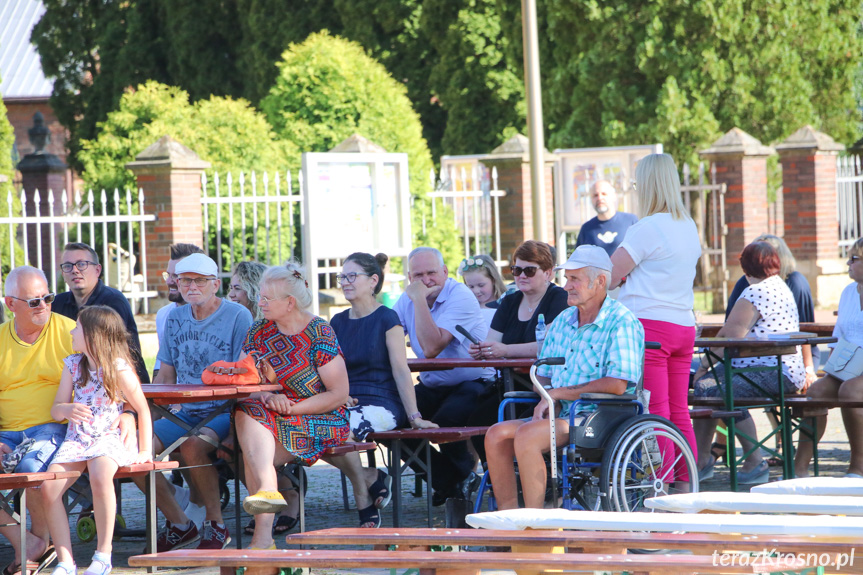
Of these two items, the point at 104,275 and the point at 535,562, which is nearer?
the point at 535,562

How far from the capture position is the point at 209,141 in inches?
621

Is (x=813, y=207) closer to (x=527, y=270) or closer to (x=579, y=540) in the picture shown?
(x=527, y=270)

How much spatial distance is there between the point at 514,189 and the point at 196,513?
10664mm

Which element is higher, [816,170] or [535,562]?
[816,170]

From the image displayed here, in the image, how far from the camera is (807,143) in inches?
703

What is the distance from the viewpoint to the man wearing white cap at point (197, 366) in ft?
19.3

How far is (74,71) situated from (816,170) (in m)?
20.0

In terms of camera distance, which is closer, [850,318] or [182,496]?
[182,496]

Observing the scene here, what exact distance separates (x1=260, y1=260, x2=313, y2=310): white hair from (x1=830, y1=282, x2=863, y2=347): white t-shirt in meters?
3.17

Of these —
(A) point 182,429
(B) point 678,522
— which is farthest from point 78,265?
(B) point 678,522

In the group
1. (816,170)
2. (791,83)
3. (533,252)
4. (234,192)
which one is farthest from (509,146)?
(533,252)

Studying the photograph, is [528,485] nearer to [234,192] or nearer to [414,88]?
[234,192]

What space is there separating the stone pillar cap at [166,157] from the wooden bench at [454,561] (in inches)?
370

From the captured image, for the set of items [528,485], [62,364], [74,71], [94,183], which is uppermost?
[74,71]
